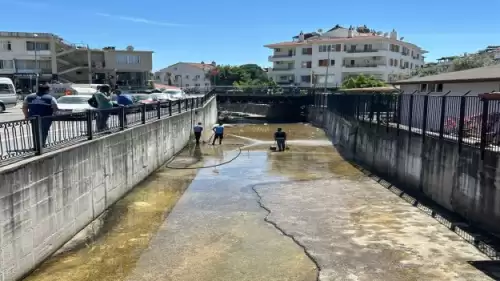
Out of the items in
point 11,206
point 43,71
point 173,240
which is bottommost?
point 173,240

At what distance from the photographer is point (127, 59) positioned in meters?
63.5

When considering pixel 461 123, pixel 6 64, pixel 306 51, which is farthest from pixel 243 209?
pixel 306 51

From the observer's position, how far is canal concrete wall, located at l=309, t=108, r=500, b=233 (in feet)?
28.9

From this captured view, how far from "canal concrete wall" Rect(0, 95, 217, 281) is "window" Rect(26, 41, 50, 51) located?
176ft

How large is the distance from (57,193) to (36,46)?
194 ft

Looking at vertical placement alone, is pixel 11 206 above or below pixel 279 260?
above

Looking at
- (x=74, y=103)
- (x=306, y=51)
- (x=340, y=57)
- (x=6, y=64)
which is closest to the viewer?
(x=74, y=103)

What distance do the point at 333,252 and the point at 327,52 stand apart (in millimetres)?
64111

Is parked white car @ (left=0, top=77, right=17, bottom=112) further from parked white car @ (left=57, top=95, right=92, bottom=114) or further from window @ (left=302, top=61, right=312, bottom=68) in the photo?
window @ (left=302, top=61, right=312, bottom=68)

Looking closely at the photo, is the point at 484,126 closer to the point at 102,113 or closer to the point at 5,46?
the point at 102,113

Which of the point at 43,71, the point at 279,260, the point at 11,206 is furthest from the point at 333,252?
the point at 43,71

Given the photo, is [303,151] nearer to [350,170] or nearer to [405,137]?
[350,170]

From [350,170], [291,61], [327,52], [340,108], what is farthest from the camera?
[291,61]

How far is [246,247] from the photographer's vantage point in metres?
8.05
